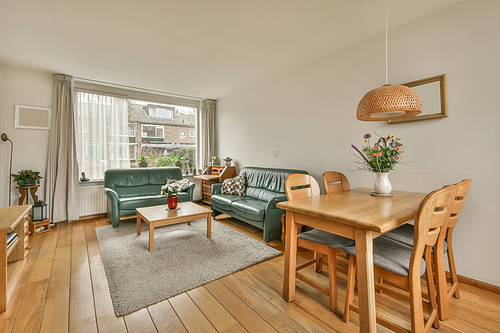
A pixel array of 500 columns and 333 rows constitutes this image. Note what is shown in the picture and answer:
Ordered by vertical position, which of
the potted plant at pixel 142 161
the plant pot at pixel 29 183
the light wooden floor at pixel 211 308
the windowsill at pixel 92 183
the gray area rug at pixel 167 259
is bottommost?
the light wooden floor at pixel 211 308

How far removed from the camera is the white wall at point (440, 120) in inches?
79.0

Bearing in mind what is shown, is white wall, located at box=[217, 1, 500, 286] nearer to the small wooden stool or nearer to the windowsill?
the windowsill

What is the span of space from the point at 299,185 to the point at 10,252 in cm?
267

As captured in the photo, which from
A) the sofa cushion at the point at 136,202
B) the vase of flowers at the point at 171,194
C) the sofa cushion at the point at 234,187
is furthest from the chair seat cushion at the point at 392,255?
the sofa cushion at the point at 136,202

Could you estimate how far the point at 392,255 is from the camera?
57.6 inches

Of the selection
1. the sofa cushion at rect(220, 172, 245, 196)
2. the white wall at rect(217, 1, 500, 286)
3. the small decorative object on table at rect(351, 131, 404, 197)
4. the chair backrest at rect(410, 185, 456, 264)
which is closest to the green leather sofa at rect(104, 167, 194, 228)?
the sofa cushion at rect(220, 172, 245, 196)

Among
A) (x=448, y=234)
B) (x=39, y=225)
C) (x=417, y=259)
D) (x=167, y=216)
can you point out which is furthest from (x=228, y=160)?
(x=417, y=259)

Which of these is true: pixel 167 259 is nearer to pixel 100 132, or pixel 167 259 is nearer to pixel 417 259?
pixel 417 259

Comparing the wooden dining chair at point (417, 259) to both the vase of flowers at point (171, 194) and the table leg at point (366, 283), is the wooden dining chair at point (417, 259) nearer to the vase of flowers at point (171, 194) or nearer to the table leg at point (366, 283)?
the table leg at point (366, 283)

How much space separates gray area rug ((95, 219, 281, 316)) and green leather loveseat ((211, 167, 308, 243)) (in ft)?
0.84

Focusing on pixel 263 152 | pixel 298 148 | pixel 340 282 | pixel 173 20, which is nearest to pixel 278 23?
pixel 173 20

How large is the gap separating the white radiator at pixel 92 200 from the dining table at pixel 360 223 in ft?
13.5

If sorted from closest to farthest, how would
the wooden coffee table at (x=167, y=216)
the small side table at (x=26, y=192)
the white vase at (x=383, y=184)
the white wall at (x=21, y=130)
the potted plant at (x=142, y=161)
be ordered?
the white vase at (x=383, y=184) < the wooden coffee table at (x=167, y=216) < the small side table at (x=26, y=192) < the white wall at (x=21, y=130) < the potted plant at (x=142, y=161)

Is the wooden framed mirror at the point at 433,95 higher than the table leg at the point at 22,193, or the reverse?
the wooden framed mirror at the point at 433,95
